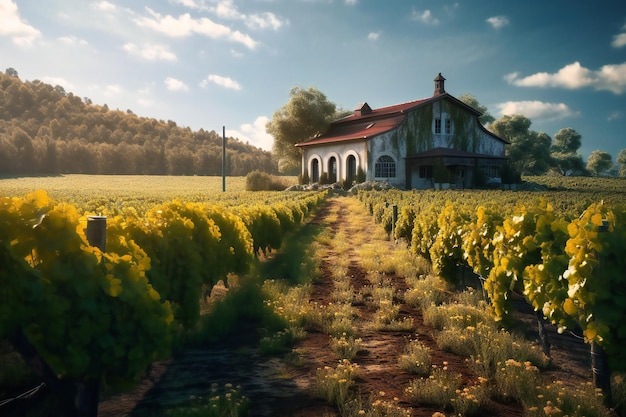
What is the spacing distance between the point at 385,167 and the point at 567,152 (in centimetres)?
7378

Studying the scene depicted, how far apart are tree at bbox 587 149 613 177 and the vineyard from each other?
126m

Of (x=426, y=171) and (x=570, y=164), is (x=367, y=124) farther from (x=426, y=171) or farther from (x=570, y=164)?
(x=570, y=164)

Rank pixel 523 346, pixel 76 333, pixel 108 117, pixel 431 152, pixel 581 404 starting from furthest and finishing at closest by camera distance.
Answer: pixel 108 117
pixel 431 152
pixel 523 346
pixel 581 404
pixel 76 333

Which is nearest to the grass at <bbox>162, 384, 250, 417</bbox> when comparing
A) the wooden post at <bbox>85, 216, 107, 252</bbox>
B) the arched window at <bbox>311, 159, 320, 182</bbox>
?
the wooden post at <bbox>85, 216, 107, 252</bbox>

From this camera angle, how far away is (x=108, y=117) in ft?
356

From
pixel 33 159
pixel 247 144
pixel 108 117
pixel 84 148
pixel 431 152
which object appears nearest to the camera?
pixel 431 152

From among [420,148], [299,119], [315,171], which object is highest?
[299,119]

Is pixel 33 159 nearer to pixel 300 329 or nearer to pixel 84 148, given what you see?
pixel 84 148

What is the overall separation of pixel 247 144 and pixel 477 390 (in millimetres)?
124819

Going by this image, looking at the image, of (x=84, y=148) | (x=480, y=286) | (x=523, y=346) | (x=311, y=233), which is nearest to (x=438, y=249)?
(x=480, y=286)

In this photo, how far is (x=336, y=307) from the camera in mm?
8195

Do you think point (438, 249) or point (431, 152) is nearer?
point (438, 249)

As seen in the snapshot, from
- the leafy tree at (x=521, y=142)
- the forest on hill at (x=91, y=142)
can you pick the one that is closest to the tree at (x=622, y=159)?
the leafy tree at (x=521, y=142)

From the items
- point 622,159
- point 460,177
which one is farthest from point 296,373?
point 622,159
